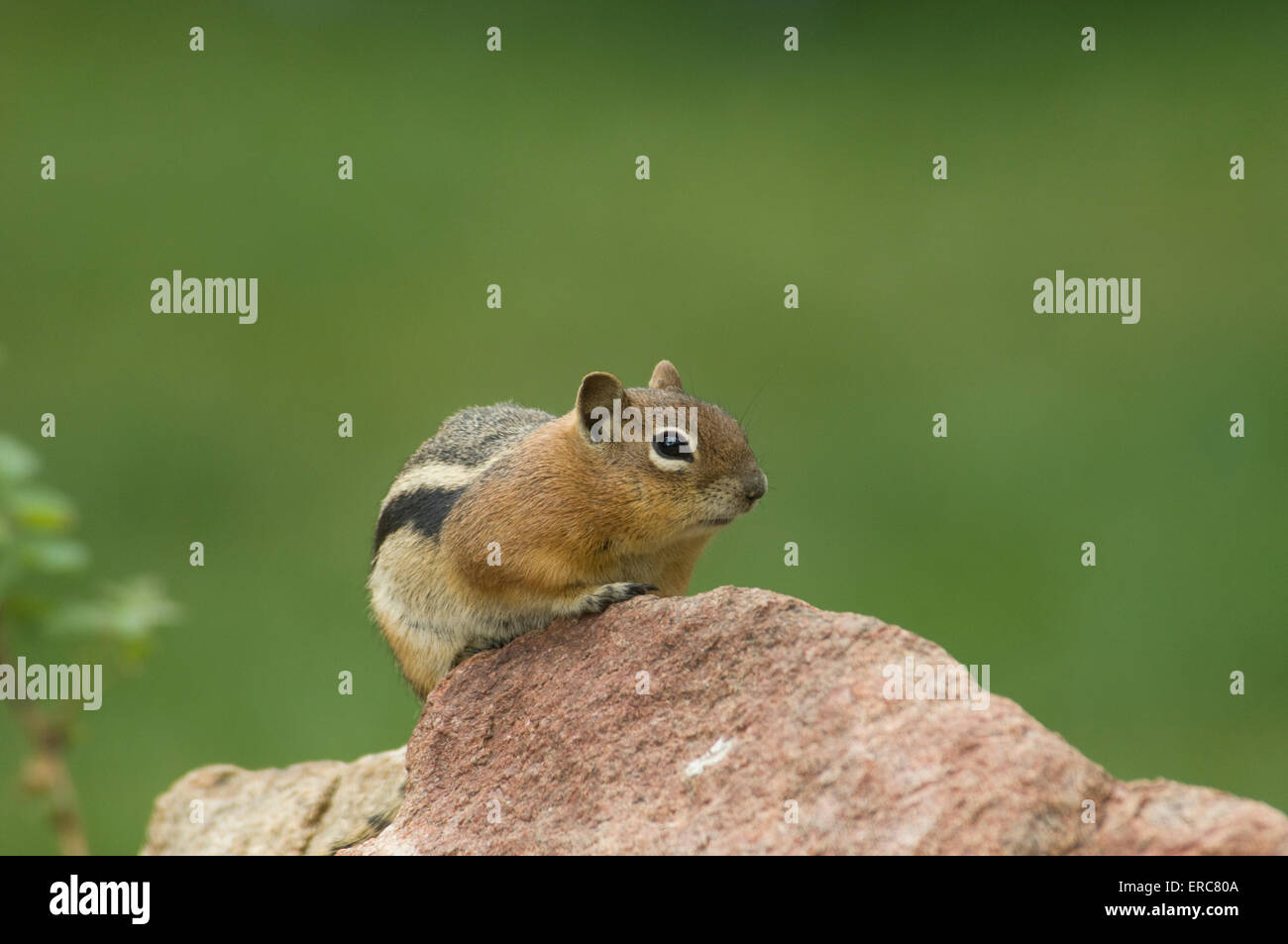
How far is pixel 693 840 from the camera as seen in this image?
4.50m

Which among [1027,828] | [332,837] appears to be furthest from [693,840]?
[332,837]

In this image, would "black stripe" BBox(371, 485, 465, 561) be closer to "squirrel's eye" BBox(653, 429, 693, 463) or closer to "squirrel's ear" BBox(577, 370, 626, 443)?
"squirrel's ear" BBox(577, 370, 626, 443)

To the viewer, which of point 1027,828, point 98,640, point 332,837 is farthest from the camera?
point 332,837

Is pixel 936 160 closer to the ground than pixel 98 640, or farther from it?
farther from it

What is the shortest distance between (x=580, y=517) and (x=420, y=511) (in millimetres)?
1007

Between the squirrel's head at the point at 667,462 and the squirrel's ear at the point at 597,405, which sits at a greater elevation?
the squirrel's ear at the point at 597,405

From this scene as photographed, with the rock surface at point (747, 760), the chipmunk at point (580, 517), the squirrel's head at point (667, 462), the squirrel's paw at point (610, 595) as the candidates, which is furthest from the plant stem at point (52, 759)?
the squirrel's head at point (667, 462)

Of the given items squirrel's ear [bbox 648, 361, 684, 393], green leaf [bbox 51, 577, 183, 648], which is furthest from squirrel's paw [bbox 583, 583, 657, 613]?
green leaf [bbox 51, 577, 183, 648]

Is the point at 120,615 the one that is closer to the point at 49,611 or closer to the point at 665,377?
the point at 49,611

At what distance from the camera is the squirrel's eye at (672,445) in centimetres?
598

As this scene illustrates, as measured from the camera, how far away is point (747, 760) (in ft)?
15.3

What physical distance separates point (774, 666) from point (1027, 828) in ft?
3.54

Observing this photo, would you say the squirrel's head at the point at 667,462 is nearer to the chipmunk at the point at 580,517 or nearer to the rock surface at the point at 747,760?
the chipmunk at the point at 580,517

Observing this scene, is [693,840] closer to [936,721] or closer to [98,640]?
[936,721]
